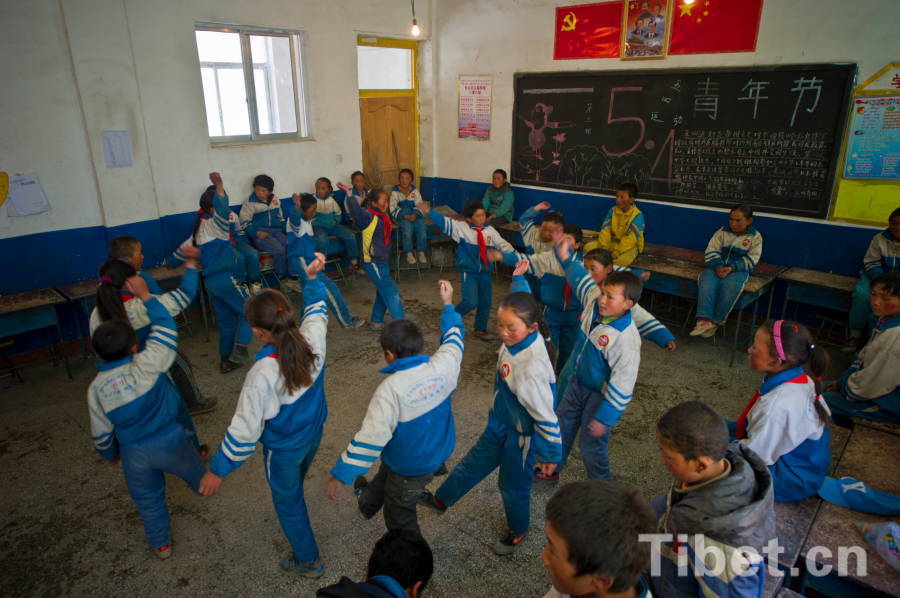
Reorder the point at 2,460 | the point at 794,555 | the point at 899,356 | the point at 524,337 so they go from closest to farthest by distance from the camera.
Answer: the point at 794,555 < the point at 524,337 < the point at 899,356 < the point at 2,460

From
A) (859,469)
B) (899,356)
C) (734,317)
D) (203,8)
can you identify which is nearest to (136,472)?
(859,469)

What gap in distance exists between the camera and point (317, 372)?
8.74ft

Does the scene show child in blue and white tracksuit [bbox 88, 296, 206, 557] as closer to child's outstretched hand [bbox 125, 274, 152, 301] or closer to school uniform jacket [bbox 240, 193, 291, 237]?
child's outstretched hand [bbox 125, 274, 152, 301]

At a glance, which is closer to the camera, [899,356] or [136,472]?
[136,472]

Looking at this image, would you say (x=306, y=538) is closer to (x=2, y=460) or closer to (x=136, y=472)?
(x=136, y=472)

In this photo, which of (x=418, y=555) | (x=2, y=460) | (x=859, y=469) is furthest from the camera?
(x=2, y=460)

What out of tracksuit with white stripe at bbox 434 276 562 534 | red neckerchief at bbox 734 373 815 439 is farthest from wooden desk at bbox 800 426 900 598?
tracksuit with white stripe at bbox 434 276 562 534

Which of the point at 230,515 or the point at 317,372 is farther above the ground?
the point at 317,372

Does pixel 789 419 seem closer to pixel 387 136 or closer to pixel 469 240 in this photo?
pixel 469 240

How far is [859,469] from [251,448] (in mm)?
3107

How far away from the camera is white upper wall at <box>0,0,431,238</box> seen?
4.98 meters

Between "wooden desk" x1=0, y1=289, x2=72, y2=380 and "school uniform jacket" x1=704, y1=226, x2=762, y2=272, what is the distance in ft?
20.7

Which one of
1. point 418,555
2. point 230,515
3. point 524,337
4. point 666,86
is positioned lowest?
point 230,515

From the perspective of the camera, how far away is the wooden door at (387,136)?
8.12m
